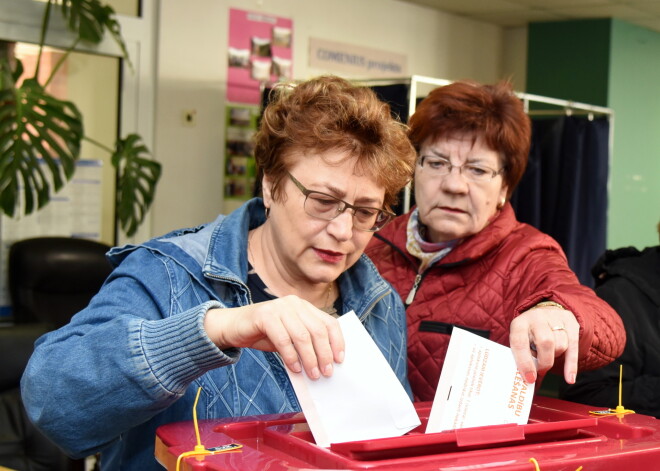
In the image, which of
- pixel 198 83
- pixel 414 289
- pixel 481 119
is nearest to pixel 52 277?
pixel 198 83

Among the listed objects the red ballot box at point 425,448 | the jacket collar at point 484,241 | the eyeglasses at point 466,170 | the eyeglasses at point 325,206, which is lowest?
the red ballot box at point 425,448

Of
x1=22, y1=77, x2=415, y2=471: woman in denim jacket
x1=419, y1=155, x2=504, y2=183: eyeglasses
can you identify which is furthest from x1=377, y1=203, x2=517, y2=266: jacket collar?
x1=22, y1=77, x2=415, y2=471: woman in denim jacket

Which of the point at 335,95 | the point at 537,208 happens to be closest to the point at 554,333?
the point at 335,95

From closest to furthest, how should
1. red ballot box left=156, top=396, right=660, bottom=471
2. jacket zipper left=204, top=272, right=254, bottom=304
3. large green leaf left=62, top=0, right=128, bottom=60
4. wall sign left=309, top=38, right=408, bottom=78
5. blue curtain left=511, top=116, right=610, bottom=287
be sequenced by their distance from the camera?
red ballot box left=156, top=396, right=660, bottom=471 → jacket zipper left=204, top=272, right=254, bottom=304 → large green leaf left=62, top=0, right=128, bottom=60 → blue curtain left=511, top=116, right=610, bottom=287 → wall sign left=309, top=38, right=408, bottom=78

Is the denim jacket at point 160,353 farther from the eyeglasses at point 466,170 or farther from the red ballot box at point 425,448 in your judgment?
the eyeglasses at point 466,170

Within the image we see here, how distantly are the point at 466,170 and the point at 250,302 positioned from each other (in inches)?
34.5

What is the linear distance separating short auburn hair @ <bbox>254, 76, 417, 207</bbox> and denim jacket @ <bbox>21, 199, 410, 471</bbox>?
0.16 meters

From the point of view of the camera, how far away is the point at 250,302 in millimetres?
1426

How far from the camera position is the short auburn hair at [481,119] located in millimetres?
2088

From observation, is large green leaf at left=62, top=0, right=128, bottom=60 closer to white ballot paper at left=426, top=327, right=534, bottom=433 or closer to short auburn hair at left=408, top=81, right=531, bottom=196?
short auburn hair at left=408, top=81, right=531, bottom=196

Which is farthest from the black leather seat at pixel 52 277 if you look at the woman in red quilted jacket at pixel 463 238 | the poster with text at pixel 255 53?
the woman in red quilted jacket at pixel 463 238

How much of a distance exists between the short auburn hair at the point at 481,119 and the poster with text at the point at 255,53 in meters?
3.17

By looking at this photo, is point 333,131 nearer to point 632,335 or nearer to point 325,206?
point 325,206

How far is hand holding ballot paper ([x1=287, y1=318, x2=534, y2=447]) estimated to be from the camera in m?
1.06
